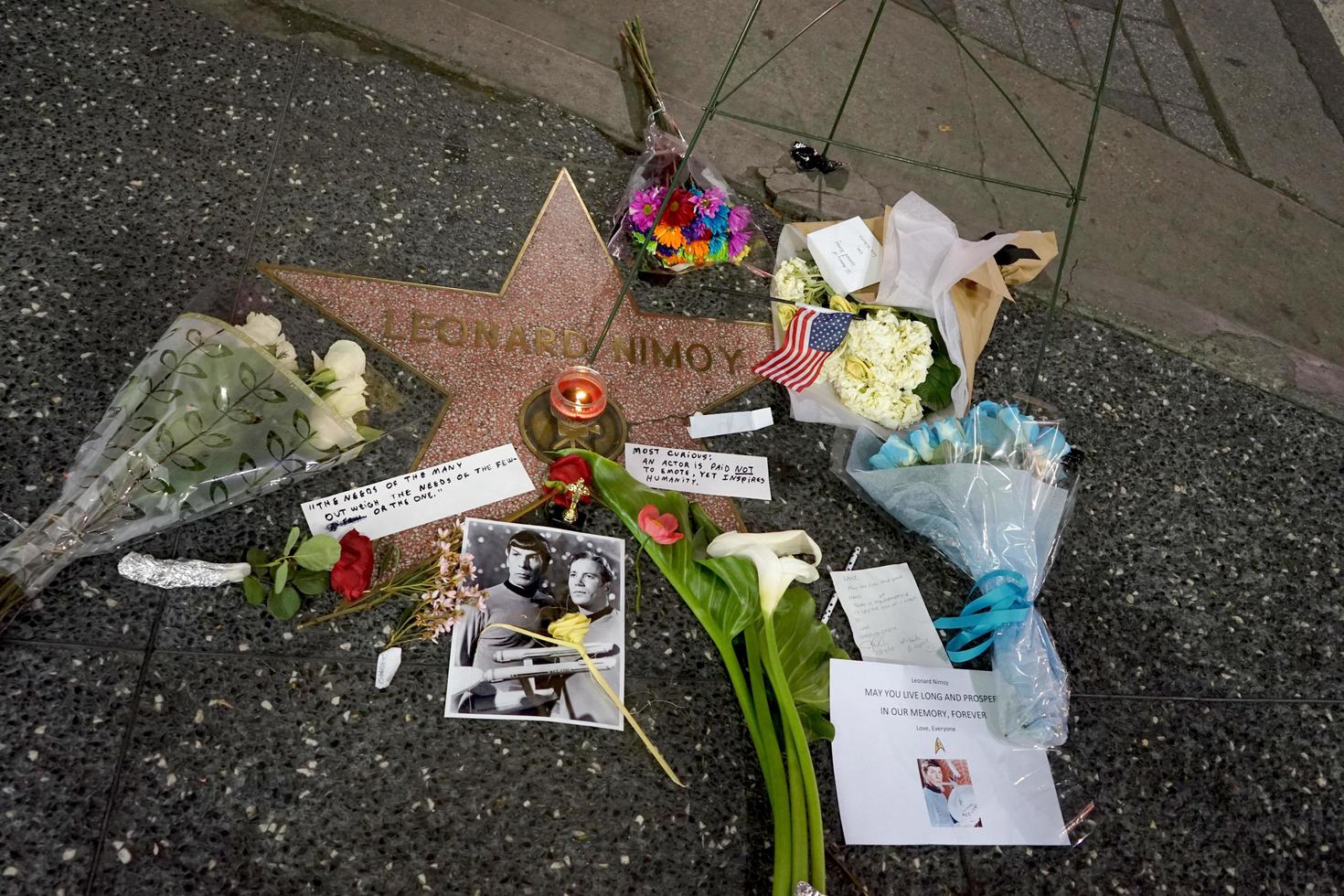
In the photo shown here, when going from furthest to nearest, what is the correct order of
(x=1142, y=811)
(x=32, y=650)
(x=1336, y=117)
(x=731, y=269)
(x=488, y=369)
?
(x=1336, y=117) → (x=731, y=269) → (x=488, y=369) → (x=1142, y=811) → (x=32, y=650)

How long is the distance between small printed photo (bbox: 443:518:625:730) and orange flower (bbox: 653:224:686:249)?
816mm

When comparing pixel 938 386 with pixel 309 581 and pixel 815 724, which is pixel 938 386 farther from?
pixel 309 581

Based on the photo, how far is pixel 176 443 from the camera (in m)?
1.50

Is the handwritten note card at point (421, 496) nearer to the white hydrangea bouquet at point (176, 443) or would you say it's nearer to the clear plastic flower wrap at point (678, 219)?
the white hydrangea bouquet at point (176, 443)

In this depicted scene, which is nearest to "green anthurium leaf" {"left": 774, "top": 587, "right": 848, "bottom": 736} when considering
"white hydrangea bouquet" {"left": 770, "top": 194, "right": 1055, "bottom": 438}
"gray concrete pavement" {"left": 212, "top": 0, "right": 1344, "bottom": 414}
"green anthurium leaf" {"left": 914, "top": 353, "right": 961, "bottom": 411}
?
"white hydrangea bouquet" {"left": 770, "top": 194, "right": 1055, "bottom": 438}

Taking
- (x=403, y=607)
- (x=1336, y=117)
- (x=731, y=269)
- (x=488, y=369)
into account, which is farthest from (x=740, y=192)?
(x=1336, y=117)

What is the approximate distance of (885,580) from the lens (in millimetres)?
1946

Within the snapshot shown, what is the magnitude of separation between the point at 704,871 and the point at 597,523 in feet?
2.33

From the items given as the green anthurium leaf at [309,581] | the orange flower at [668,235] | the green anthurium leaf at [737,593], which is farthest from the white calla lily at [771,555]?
the orange flower at [668,235]

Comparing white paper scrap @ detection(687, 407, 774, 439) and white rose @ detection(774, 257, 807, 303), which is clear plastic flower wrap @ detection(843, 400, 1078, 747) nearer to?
white paper scrap @ detection(687, 407, 774, 439)

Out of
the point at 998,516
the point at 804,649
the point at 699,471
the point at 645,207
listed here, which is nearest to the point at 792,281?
the point at 645,207

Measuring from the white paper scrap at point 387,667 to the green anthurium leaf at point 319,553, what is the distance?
195 mm

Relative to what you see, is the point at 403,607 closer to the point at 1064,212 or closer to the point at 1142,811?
the point at 1142,811

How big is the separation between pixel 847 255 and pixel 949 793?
131 cm
